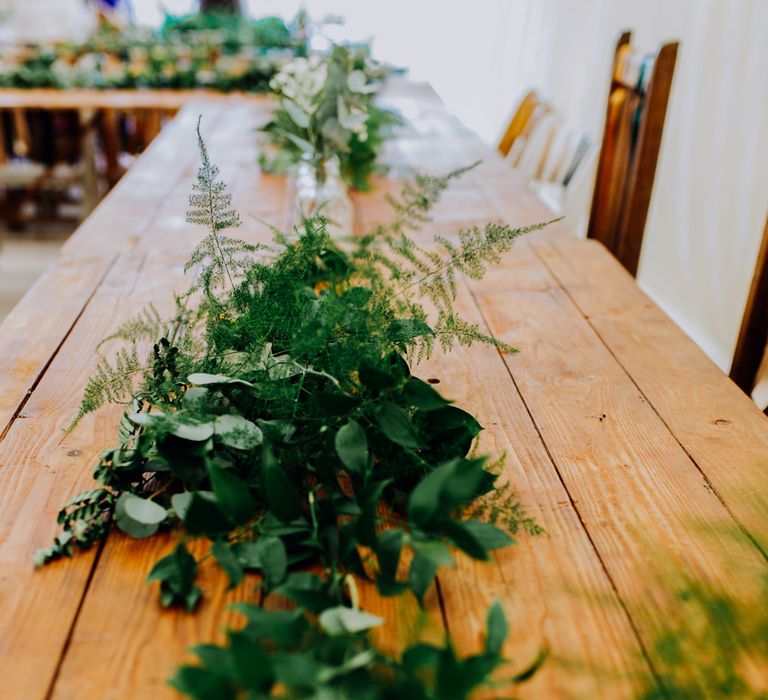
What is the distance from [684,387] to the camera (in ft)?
3.59

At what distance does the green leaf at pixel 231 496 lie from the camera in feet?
2.17

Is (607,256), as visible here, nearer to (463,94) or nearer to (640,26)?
(640,26)

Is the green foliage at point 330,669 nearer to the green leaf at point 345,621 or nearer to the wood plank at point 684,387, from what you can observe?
the green leaf at point 345,621

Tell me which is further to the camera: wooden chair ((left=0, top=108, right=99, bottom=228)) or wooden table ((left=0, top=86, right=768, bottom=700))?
wooden chair ((left=0, top=108, right=99, bottom=228))

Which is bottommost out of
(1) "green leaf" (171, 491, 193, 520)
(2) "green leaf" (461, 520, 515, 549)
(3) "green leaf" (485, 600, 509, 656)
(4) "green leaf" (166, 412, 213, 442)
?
(1) "green leaf" (171, 491, 193, 520)

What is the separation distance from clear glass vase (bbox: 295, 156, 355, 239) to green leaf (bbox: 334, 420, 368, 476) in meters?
0.96

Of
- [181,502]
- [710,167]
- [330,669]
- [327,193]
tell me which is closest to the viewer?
[330,669]

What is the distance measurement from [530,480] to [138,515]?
1.28ft

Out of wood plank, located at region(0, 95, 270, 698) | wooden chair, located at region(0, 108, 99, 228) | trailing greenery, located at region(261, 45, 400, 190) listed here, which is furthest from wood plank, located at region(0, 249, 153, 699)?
wooden chair, located at region(0, 108, 99, 228)

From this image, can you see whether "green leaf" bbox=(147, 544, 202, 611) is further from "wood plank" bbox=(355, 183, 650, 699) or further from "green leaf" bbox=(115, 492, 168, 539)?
"wood plank" bbox=(355, 183, 650, 699)

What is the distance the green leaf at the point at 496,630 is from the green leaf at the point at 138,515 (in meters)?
0.32

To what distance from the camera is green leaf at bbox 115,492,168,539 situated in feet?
2.41

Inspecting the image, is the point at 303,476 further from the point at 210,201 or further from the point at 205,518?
the point at 210,201

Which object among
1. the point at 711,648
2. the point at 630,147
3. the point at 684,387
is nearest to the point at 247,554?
the point at 711,648
